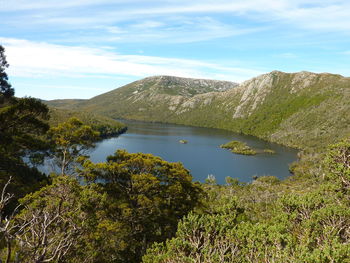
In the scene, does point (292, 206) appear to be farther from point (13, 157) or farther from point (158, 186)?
point (13, 157)

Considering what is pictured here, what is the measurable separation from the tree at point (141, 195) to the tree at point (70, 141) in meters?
3.29

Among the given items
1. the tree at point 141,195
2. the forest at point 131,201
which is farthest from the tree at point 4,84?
the tree at point 141,195

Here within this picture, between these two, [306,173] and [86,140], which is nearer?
[86,140]

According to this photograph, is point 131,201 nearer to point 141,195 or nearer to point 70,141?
point 141,195

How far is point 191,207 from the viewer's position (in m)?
28.5

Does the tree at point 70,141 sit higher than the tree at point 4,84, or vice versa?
the tree at point 4,84

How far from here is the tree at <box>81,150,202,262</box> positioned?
2491 cm

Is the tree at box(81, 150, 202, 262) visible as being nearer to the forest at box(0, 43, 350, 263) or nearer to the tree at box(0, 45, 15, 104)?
the forest at box(0, 43, 350, 263)

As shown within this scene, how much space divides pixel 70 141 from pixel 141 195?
948 centimetres

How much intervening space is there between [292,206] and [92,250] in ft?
61.5

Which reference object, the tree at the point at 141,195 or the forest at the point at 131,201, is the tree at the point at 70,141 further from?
the tree at the point at 141,195

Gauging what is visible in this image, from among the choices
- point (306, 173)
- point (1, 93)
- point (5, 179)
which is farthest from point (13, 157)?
point (306, 173)

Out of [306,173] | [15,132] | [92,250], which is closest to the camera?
[92,250]

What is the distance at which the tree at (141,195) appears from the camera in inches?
981
